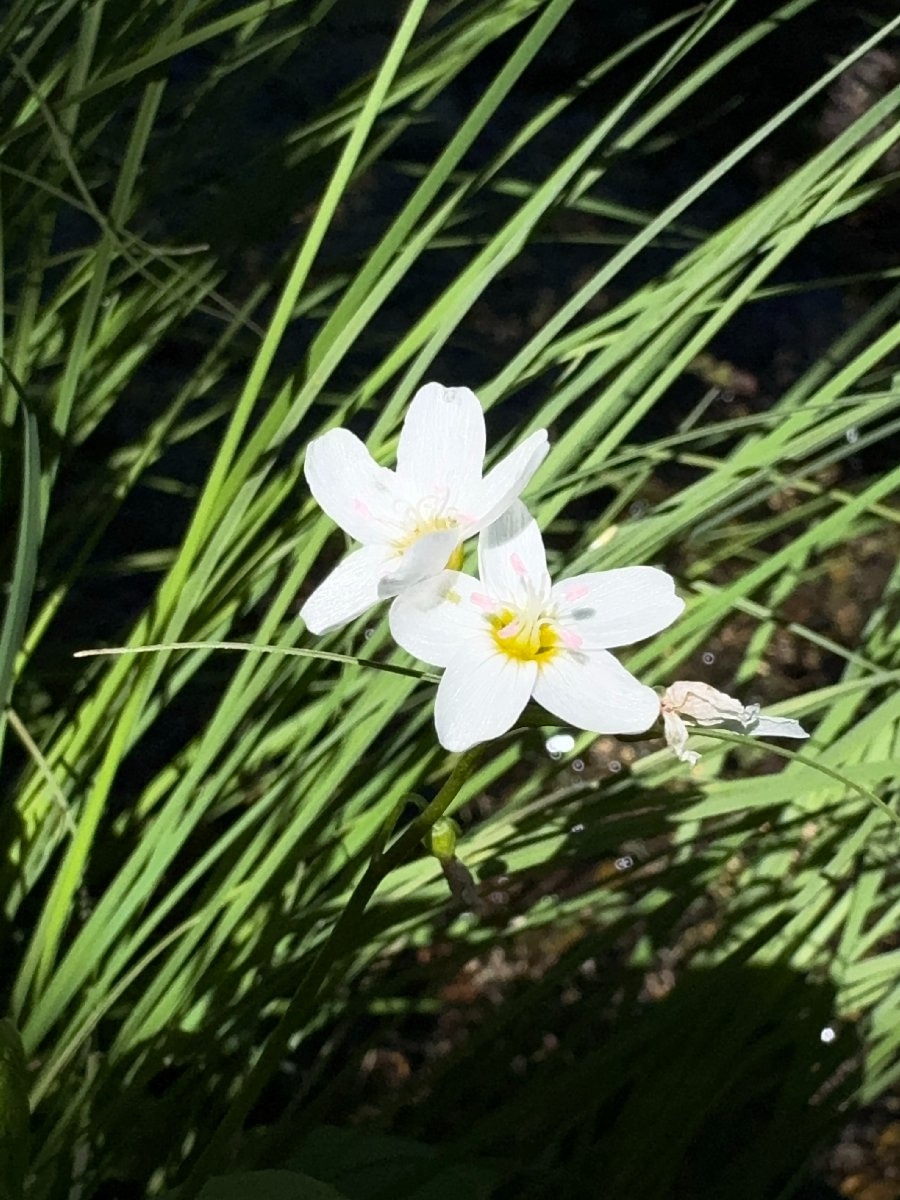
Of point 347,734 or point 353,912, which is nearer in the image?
point 353,912

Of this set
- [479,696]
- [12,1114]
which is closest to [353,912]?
[479,696]

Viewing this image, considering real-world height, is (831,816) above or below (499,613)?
below

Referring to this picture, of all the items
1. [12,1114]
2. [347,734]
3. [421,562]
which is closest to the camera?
[421,562]

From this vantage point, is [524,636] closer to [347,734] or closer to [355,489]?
[355,489]

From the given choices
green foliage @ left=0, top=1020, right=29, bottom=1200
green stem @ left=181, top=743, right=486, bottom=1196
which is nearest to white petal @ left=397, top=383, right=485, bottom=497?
green stem @ left=181, top=743, right=486, bottom=1196

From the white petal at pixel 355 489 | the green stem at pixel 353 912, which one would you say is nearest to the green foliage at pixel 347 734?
the green stem at pixel 353 912

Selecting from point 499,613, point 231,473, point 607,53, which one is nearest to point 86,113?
point 231,473

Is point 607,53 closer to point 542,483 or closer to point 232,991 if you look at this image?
point 542,483
